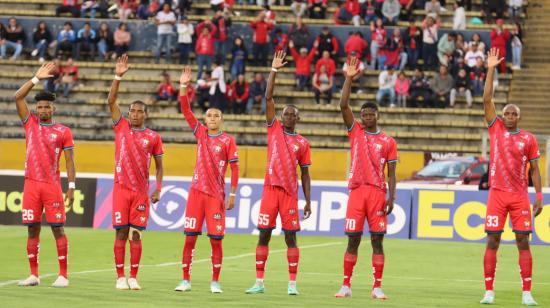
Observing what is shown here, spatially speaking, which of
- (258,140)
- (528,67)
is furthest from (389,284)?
(528,67)

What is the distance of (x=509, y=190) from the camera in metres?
17.3

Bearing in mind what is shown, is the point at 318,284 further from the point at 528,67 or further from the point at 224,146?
the point at 528,67

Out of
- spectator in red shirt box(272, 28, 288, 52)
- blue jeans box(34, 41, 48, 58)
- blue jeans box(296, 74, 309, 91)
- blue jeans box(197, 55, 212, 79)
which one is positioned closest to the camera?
blue jeans box(197, 55, 212, 79)

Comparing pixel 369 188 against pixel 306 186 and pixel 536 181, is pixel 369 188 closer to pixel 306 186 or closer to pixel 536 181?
pixel 306 186

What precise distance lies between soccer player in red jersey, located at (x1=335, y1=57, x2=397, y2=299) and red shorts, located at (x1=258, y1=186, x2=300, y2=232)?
0.80m

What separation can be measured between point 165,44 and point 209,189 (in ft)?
92.7

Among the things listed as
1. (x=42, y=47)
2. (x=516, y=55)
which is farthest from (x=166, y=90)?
(x=516, y=55)

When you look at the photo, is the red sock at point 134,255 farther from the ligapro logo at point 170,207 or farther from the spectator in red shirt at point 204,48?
the spectator in red shirt at point 204,48

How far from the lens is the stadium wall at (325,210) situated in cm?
2989

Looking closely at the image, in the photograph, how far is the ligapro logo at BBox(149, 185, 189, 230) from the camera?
1225 inches

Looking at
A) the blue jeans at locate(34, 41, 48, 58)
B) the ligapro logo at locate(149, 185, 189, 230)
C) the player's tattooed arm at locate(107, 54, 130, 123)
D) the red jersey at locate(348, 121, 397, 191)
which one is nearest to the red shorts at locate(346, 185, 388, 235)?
the red jersey at locate(348, 121, 397, 191)

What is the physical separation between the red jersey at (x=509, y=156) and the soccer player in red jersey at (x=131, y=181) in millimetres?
4443

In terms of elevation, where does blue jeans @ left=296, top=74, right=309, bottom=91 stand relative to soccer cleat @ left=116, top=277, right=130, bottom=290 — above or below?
above

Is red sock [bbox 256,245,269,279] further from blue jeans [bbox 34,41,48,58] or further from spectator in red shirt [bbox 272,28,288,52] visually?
blue jeans [bbox 34,41,48,58]
